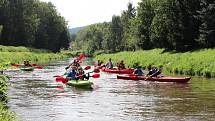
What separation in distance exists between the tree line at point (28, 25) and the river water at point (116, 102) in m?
49.5

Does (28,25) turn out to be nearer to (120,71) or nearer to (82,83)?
(120,71)

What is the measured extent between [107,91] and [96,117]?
9.25m

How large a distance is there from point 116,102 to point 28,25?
75.2 meters

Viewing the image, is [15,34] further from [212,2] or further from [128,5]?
[212,2]

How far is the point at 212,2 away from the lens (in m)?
45.2

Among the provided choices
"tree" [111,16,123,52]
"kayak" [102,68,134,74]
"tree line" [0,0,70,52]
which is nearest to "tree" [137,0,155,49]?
"tree line" [0,0,70,52]

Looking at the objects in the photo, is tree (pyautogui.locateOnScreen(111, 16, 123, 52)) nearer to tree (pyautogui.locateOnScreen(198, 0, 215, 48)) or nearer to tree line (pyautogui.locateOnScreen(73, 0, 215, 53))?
tree line (pyautogui.locateOnScreen(73, 0, 215, 53))

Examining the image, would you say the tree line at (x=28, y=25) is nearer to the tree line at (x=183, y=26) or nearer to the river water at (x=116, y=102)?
the tree line at (x=183, y=26)

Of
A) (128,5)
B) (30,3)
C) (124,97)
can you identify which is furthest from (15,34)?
(124,97)

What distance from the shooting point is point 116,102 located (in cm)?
2147

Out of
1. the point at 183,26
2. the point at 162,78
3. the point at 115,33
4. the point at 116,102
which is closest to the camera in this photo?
the point at 116,102

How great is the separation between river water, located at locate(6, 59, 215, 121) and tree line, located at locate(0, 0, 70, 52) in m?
49.5

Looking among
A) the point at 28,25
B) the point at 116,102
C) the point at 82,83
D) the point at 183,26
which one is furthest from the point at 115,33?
the point at 116,102

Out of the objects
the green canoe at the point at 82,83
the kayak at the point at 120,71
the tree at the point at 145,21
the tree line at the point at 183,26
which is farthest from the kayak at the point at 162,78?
the tree at the point at 145,21
